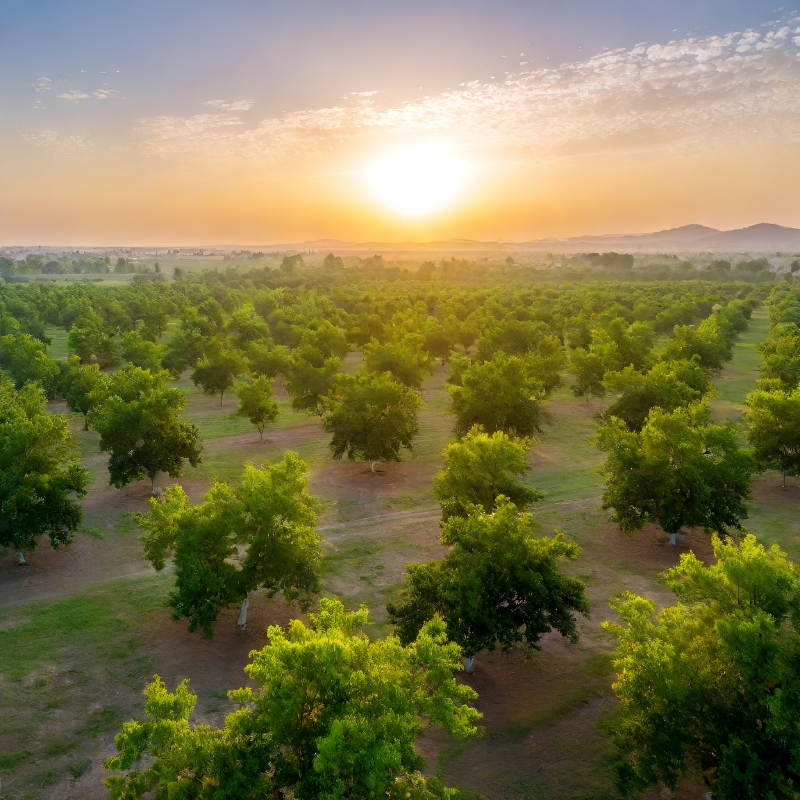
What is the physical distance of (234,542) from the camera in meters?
21.7

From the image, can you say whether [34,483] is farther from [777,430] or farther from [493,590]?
[777,430]

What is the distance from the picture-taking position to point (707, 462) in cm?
2706

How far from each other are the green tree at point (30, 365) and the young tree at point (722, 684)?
55.1 meters

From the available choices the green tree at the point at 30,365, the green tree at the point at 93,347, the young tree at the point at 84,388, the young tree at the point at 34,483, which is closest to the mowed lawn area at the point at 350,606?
the young tree at the point at 34,483

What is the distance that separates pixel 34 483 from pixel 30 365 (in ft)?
115

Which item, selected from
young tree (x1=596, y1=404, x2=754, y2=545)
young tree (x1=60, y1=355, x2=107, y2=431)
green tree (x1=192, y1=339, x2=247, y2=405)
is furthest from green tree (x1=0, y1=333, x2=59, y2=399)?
young tree (x1=596, y1=404, x2=754, y2=545)

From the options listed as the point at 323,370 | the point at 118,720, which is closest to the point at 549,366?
the point at 323,370

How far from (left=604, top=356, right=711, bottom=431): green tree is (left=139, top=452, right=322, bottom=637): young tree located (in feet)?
82.9

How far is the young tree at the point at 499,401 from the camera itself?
38.8m

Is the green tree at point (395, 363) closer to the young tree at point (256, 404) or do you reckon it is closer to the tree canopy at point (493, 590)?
the young tree at point (256, 404)

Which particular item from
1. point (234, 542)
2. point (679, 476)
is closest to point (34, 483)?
point (234, 542)

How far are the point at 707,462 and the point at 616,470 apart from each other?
4240mm

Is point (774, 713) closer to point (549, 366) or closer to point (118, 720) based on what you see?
point (118, 720)

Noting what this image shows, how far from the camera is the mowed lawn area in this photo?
1669 cm
